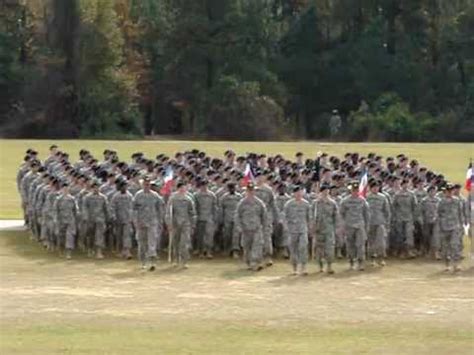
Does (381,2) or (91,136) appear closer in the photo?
(91,136)

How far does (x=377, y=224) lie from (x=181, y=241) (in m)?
3.34

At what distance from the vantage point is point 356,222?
20.5 meters

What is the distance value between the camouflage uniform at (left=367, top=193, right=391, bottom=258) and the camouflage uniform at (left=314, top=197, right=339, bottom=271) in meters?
1.26

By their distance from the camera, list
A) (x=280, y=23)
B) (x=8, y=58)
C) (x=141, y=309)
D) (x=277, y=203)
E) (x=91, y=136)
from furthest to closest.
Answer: (x=280, y=23)
(x=8, y=58)
(x=91, y=136)
(x=277, y=203)
(x=141, y=309)

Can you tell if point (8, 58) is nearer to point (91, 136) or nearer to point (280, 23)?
point (91, 136)

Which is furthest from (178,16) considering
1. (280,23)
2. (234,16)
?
(280,23)

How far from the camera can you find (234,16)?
69875 millimetres

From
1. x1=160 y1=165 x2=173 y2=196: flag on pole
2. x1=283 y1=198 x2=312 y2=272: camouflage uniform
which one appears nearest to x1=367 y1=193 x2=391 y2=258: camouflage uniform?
x1=283 y1=198 x2=312 y2=272: camouflage uniform

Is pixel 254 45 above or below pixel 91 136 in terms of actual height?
above

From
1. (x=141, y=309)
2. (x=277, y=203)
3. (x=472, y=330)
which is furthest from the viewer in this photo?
(x=277, y=203)

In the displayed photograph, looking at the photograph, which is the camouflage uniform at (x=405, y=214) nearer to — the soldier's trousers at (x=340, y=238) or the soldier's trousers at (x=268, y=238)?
the soldier's trousers at (x=340, y=238)

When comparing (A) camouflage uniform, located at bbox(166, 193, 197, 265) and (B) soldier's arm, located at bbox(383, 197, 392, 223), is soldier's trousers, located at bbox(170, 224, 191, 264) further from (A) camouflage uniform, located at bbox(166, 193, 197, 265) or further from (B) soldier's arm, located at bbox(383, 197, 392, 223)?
(B) soldier's arm, located at bbox(383, 197, 392, 223)

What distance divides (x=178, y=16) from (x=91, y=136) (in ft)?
31.5

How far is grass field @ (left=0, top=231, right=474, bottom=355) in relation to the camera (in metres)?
14.1
